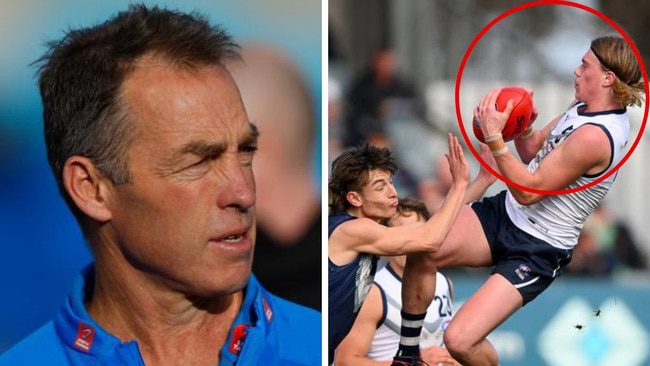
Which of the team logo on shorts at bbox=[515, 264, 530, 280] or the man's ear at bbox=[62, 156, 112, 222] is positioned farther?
the team logo on shorts at bbox=[515, 264, 530, 280]

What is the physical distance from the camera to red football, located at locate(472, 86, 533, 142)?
152 inches

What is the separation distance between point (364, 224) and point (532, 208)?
1.66 ft

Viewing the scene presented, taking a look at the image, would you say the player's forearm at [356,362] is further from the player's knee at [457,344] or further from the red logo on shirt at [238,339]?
the red logo on shirt at [238,339]

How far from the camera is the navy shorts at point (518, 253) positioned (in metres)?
3.95

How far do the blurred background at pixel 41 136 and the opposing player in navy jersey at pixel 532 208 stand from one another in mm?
495

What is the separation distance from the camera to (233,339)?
3.60 meters

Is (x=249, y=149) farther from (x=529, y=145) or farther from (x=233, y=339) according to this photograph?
Answer: (x=529, y=145)

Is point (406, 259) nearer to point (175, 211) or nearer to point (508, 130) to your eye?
point (508, 130)

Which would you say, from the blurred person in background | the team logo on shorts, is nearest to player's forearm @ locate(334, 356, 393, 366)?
the blurred person in background

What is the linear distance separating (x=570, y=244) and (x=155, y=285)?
1.23 meters

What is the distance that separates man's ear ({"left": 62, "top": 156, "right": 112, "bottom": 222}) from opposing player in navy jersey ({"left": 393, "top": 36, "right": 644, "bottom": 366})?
0.99 meters

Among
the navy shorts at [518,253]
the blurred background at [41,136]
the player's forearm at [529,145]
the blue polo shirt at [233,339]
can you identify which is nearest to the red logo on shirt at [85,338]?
the blue polo shirt at [233,339]

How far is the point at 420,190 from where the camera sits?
4918 millimetres

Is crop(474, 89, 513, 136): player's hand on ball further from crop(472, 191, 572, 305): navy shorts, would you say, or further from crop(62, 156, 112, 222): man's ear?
crop(62, 156, 112, 222): man's ear
